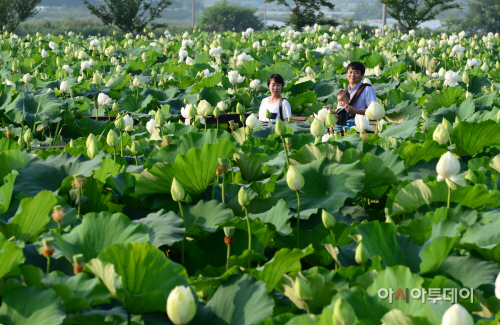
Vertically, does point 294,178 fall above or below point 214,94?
above

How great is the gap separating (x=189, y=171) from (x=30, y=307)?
82 centimetres

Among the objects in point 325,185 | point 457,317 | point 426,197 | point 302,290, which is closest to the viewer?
point 457,317

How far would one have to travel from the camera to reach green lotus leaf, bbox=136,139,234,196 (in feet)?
6.01

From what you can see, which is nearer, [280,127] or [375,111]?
[280,127]

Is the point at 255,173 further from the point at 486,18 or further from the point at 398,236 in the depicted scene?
the point at 486,18

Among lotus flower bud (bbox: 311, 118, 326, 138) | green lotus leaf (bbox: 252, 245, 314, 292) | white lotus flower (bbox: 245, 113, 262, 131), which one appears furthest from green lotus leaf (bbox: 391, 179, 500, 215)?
white lotus flower (bbox: 245, 113, 262, 131)

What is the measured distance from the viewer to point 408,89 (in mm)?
4996

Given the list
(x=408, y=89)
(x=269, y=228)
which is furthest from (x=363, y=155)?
(x=408, y=89)

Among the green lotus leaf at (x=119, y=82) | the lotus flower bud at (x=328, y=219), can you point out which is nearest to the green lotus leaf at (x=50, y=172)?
the lotus flower bud at (x=328, y=219)

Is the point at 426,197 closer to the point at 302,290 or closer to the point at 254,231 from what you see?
the point at 254,231

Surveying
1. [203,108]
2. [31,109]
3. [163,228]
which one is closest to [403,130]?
[203,108]

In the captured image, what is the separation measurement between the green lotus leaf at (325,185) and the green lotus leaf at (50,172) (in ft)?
2.34

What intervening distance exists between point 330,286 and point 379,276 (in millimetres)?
123

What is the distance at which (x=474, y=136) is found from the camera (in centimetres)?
244
